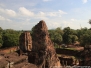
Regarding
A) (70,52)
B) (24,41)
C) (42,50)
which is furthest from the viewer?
(70,52)

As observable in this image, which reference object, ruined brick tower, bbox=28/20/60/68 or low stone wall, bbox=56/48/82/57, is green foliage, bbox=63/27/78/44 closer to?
low stone wall, bbox=56/48/82/57

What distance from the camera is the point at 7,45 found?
A: 48688mm

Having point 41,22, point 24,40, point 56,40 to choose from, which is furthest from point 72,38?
point 41,22

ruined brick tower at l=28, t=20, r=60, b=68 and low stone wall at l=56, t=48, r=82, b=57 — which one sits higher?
ruined brick tower at l=28, t=20, r=60, b=68

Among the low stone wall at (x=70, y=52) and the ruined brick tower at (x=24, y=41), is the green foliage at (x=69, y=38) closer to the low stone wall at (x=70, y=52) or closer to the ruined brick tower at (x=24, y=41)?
the low stone wall at (x=70, y=52)

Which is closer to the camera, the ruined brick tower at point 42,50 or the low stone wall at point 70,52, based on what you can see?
the ruined brick tower at point 42,50

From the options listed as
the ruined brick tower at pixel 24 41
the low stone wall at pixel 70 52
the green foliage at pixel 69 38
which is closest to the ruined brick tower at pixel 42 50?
the ruined brick tower at pixel 24 41

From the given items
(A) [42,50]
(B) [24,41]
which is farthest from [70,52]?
(A) [42,50]

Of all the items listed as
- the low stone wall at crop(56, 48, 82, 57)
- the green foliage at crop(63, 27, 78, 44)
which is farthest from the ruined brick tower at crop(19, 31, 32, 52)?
the green foliage at crop(63, 27, 78, 44)

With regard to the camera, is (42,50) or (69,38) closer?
(42,50)

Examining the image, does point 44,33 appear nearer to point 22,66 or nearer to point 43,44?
point 43,44

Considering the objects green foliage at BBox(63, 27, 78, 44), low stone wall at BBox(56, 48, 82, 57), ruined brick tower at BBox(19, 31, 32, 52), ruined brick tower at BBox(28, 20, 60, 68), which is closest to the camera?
ruined brick tower at BBox(28, 20, 60, 68)

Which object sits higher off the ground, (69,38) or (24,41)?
(69,38)

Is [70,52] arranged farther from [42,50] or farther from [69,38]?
[42,50]
